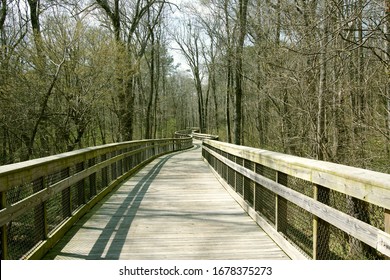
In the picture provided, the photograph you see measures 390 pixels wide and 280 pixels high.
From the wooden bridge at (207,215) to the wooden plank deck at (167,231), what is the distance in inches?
0.4

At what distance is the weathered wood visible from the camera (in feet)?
6.70

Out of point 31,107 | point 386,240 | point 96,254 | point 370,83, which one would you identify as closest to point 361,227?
point 386,240

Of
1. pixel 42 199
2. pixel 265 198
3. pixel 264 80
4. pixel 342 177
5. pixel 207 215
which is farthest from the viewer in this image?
pixel 264 80

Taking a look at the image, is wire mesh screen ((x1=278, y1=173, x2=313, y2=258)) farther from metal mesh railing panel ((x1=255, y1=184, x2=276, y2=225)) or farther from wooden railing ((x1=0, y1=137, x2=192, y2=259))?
wooden railing ((x1=0, y1=137, x2=192, y2=259))

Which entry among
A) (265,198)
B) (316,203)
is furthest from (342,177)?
(265,198)

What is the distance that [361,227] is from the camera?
2201 millimetres

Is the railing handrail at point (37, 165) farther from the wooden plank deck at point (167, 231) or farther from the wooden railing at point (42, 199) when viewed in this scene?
the wooden plank deck at point (167, 231)

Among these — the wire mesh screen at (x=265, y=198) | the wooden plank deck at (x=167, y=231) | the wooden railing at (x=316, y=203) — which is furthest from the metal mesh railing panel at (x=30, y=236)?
the wire mesh screen at (x=265, y=198)

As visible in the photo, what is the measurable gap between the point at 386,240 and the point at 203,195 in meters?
4.82

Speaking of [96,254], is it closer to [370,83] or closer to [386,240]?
[386,240]

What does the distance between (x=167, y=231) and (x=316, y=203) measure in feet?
6.82

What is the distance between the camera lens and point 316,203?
2.85m

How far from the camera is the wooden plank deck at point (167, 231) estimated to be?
11.6 ft

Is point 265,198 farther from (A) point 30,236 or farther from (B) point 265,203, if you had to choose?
(A) point 30,236
